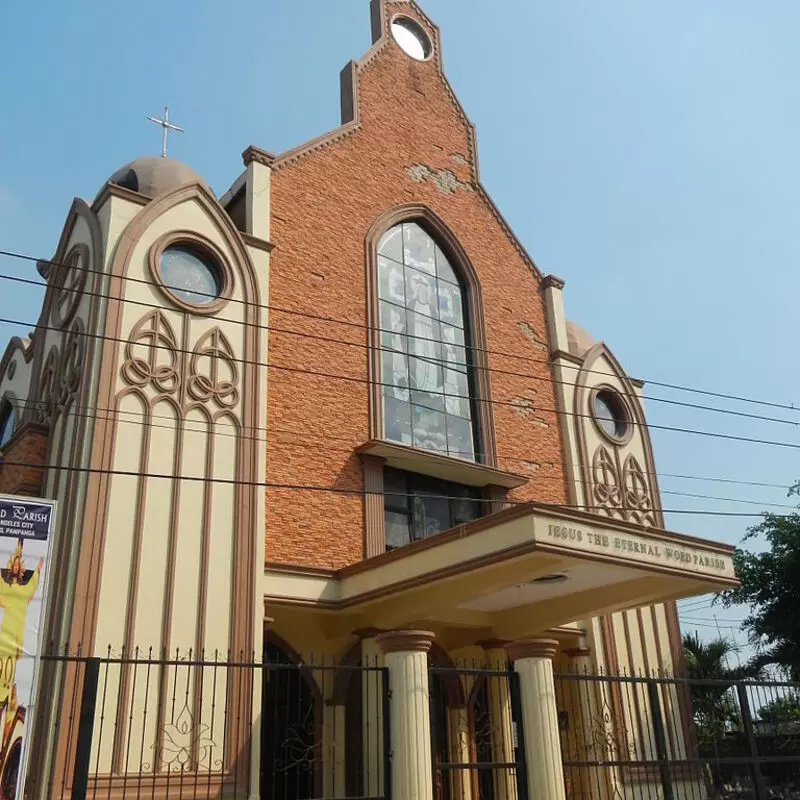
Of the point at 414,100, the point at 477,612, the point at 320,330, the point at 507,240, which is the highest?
the point at 414,100

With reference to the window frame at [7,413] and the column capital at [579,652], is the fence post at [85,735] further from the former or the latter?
the window frame at [7,413]

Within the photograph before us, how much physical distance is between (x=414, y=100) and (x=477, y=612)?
428 inches

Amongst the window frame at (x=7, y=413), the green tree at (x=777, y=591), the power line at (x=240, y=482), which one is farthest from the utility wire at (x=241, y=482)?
the green tree at (x=777, y=591)

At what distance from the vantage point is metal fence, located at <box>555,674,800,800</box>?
35.6ft

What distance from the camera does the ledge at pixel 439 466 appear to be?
45.5 ft

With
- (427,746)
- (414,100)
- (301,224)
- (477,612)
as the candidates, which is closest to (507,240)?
(414,100)

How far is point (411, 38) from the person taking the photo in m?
19.5

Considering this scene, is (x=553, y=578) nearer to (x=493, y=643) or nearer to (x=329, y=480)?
(x=493, y=643)

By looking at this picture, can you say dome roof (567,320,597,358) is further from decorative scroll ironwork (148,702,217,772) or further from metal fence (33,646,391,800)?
decorative scroll ironwork (148,702,217,772)

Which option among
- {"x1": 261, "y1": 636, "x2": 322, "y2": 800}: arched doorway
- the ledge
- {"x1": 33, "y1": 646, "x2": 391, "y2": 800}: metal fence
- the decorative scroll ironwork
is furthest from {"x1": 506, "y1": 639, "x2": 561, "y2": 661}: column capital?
the ledge

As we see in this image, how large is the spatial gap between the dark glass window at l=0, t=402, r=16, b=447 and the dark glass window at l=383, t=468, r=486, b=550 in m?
7.81

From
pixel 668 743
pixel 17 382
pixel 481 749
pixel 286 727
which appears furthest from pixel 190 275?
pixel 668 743

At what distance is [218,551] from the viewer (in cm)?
1155

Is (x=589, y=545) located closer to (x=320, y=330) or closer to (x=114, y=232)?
(x=320, y=330)
